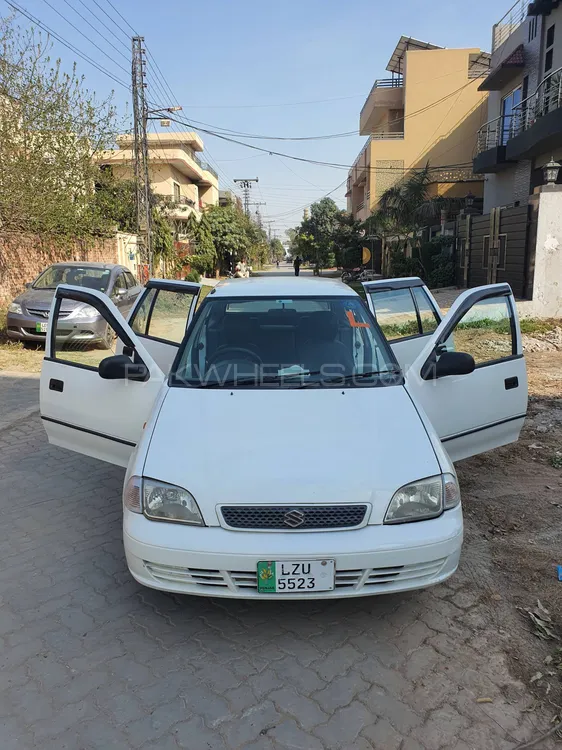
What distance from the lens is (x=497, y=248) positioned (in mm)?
14727

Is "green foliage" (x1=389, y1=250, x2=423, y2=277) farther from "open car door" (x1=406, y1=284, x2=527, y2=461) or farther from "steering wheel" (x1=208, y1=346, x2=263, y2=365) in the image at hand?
"steering wheel" (x1=208, y1=346, x2=263, y2=365)

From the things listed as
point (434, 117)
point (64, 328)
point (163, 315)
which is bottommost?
point (64, 328)

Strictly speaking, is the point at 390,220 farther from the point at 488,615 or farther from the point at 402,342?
the point at 488,615

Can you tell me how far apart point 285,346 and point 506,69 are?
21.9 m

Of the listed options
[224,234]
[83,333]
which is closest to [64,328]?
[83,333]

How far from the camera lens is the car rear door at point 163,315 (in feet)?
16.3

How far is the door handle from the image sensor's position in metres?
4.10

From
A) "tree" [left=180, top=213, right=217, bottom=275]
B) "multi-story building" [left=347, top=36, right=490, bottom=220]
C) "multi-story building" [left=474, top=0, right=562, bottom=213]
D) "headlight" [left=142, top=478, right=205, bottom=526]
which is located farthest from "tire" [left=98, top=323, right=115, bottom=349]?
"multi-story building" [left=347, top=36, right=490, bottom=220]

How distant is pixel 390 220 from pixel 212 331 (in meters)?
26.5

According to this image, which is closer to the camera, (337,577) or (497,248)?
(337,577)

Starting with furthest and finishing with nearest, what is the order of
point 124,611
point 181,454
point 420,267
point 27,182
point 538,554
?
point 420,267, point 27,182, point 538,554, point 124,611, point 181,454

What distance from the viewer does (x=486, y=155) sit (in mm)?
21266

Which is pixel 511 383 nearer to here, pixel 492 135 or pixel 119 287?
pixel 119 287

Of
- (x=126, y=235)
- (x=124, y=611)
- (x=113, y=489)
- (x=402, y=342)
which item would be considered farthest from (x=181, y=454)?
(x=126, y=235)
